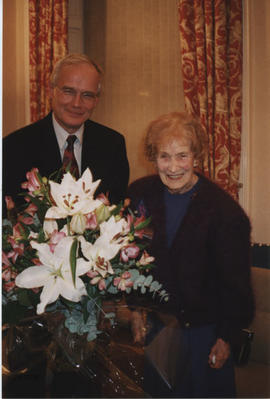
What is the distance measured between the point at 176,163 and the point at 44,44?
7.49 feet

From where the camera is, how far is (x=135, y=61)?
3684mm

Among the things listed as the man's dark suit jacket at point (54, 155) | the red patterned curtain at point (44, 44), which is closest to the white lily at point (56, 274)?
the man's dark suit jacket at point (54, 155)

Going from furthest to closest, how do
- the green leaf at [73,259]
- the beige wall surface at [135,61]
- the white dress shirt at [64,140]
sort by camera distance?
the beige wall surface at [135,61]
the white dress shirt at [64,140]
the green leaf at [73,259]

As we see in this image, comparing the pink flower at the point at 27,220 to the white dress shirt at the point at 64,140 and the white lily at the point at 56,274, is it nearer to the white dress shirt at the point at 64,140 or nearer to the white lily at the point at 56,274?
the white lily at the point at 56,274

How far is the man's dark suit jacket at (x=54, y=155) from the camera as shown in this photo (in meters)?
1.82

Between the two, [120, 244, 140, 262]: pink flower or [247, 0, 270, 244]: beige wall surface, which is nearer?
[120, 244, 140, 262]: pink flower

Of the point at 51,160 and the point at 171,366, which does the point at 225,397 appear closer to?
the point at 171,366

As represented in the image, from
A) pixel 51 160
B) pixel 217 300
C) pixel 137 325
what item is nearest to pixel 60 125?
pixel 51 160

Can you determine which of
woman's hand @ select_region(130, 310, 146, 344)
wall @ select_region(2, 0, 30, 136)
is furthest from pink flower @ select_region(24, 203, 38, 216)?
wall @ select_region(2, 0, 30, 136)

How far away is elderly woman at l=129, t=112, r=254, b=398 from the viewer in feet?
4.65

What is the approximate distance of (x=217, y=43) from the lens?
3.06m

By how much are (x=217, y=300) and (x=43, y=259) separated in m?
0.85

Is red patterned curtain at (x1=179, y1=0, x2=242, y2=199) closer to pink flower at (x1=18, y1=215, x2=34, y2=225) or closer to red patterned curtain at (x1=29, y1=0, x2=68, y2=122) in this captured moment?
red patterned curtain at (x1=29, y1=0, x2=68, y2=122)

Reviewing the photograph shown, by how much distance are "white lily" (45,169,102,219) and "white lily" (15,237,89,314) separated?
5cm
